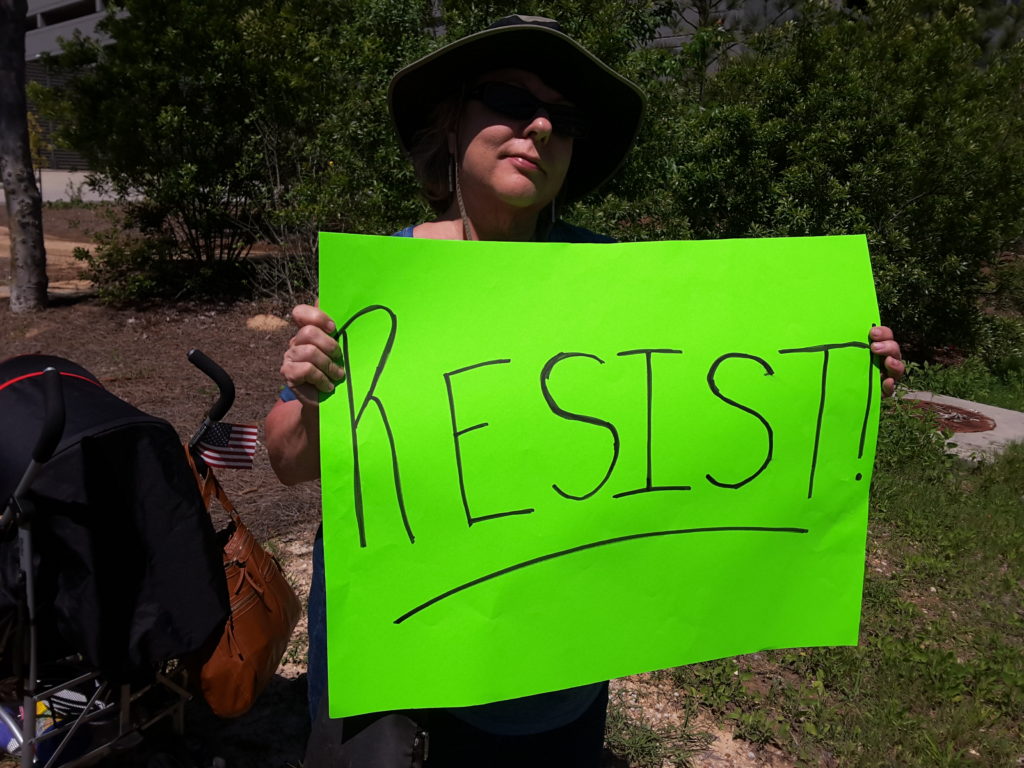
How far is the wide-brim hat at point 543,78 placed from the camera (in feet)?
4.56

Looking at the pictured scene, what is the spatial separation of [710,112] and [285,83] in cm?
390

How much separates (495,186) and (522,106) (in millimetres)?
153

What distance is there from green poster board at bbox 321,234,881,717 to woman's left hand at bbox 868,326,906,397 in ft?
0.09

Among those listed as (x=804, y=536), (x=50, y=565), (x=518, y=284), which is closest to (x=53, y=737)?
(x=50, y=565)

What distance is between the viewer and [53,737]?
2.08 m

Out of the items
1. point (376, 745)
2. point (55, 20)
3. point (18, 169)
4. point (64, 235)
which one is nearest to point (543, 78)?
point (376, 745)

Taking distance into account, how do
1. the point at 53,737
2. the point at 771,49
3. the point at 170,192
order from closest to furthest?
the point at 53,737, the point at 771,49, the point at 170,192

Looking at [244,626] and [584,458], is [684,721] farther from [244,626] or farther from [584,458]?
[584,458]

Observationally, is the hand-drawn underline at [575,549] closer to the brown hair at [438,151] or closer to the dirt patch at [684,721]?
the brown hair at [438,151]

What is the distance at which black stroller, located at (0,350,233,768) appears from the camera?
72.1 inches

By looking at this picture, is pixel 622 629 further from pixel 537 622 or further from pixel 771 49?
pixel 771 49

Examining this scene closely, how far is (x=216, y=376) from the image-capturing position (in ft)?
6.44

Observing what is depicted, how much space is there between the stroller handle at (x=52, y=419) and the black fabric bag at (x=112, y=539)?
0.48 feet

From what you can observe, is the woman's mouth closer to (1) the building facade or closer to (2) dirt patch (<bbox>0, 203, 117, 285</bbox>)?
(2) dirt patch (<bbox>0, 203, 117, 285</bbox>)
